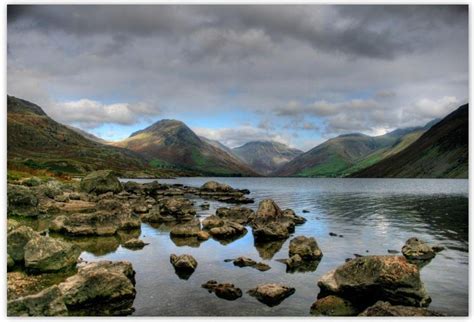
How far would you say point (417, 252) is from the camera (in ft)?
116

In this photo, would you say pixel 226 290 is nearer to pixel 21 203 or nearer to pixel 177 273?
pixel 177 273

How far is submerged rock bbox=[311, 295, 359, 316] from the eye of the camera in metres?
20.9

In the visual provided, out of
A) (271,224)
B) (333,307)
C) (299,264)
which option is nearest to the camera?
(333,307)

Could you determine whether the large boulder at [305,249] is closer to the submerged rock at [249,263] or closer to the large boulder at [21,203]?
the submerged rock at [249,263]

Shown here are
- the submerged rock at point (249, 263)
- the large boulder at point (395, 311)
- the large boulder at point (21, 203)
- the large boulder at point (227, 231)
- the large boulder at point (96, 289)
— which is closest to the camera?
the large boulder at point (395, 311)

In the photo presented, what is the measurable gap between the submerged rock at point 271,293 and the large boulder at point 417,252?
53.1 feet

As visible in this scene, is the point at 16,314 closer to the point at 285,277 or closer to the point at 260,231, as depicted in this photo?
the point at 285,277

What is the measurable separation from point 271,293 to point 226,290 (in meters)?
2.70

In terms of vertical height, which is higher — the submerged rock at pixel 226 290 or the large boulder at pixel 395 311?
the large boulder at pixel 395 311

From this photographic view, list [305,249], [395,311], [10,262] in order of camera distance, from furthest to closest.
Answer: [305,249] < [10,262] < [395,311]

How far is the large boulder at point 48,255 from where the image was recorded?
26906mm

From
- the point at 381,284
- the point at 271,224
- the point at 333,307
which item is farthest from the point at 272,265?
the point at 271,224

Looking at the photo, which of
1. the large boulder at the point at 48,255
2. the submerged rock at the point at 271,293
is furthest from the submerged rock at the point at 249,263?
the large boulder at the point at 48,255

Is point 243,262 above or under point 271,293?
under
